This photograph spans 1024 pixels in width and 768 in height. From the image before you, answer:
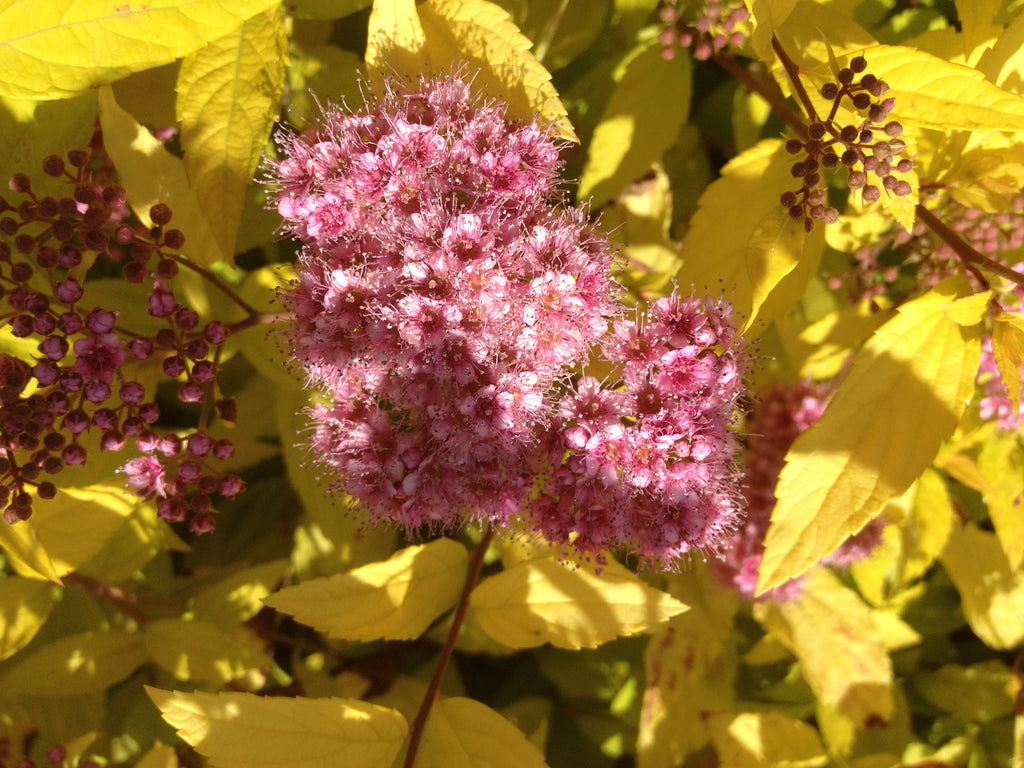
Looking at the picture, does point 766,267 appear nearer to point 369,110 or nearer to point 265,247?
point 369,110

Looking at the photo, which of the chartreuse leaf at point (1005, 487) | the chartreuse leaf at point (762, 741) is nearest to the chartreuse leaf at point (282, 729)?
the chartreuse leaf at point (762, 741)

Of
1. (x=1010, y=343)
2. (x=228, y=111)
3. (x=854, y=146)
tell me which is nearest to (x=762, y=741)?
(x=1010, y=343)

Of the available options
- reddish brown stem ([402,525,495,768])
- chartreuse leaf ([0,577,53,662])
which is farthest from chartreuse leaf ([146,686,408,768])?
chartreuse leaf ([0,577,53,662])

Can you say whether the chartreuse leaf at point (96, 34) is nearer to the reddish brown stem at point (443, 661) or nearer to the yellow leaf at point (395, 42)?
the yellow leaf at point (395, 42)

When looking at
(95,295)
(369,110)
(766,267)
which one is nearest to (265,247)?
(95,295)

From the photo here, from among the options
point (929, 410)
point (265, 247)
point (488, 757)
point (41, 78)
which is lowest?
point (488, 757)

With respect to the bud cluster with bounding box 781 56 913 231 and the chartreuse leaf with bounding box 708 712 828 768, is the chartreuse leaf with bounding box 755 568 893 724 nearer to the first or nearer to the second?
the chartreuse leaf with bounding box 708 712 828 768
